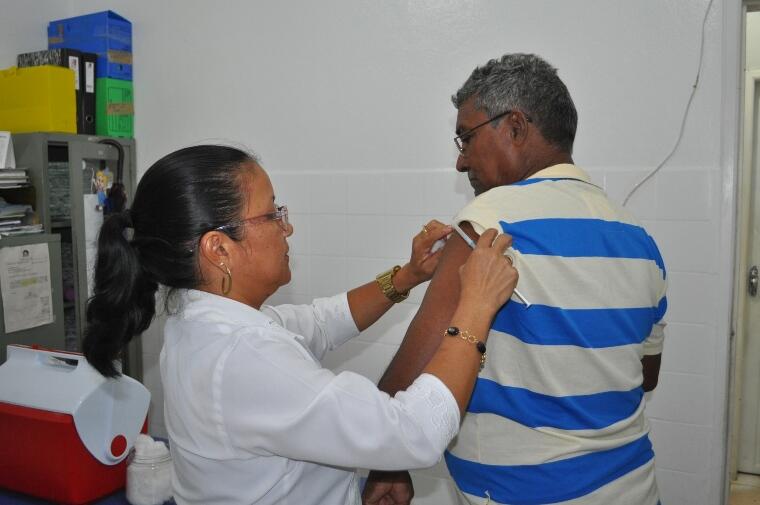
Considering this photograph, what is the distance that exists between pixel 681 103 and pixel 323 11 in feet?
4.93

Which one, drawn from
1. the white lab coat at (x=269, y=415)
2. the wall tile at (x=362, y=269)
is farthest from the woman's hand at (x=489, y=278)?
the wall tile at (x=362, y=269)

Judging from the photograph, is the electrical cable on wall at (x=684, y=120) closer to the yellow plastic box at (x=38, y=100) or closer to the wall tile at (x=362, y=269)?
the wall tile at (x=362, y=269)

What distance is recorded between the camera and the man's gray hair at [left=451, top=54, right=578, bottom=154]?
1.30 meters

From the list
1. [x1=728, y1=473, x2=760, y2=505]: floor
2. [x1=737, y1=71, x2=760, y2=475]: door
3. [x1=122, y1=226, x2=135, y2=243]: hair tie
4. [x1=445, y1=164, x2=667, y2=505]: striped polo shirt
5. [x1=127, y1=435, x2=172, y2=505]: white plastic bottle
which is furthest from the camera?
[x1=737, y1=71, x2=760, y2=475]: door

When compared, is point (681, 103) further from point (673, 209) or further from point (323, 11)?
point (323, 11)

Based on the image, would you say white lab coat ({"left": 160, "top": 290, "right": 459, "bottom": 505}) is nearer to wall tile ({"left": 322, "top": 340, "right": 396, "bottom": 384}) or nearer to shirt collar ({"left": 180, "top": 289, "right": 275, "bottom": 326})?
shirt collar ({"left": 180, "top": 289, "right": 275, "bottom": 326})

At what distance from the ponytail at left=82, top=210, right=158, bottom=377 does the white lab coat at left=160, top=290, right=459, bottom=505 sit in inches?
3.4

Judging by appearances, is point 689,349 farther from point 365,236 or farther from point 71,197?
point 71,197

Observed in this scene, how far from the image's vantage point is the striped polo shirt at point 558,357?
112 centimetres

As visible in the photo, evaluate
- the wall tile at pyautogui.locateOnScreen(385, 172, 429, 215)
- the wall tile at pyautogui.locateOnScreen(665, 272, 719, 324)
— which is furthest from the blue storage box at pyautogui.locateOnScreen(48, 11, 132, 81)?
the wall tile at pyautogui.locateOnScreen(665, 272, 719, 324)

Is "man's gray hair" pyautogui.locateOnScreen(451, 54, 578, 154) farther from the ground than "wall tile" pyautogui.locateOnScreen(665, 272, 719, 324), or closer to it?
farther from the ground

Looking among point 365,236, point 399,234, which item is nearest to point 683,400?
point 399,234

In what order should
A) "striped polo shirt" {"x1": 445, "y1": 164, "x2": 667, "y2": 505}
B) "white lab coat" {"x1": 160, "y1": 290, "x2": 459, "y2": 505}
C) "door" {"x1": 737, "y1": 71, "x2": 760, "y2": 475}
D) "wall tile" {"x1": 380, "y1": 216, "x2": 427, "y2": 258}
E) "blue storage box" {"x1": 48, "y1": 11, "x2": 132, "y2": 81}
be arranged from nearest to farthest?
1. "white lab coat" {"x1": 160, "y1": 290, "x2": 459, "y2": 505}
2. "striped polo shirt" {"x1": 445, "y1": 164, "x2": 667, "y2": 505}
3. "wall tile" {"x1": 380, "y1": 216, "x2": 427, "y2": 258}
4. "blue storage box" {"x1": 48, "y1": 11, "x2": 132, "y2": 81}
5. "door" {"x1": 737, "y1": 71, "x2": 760, "y2": 475}

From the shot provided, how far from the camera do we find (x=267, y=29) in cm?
283
